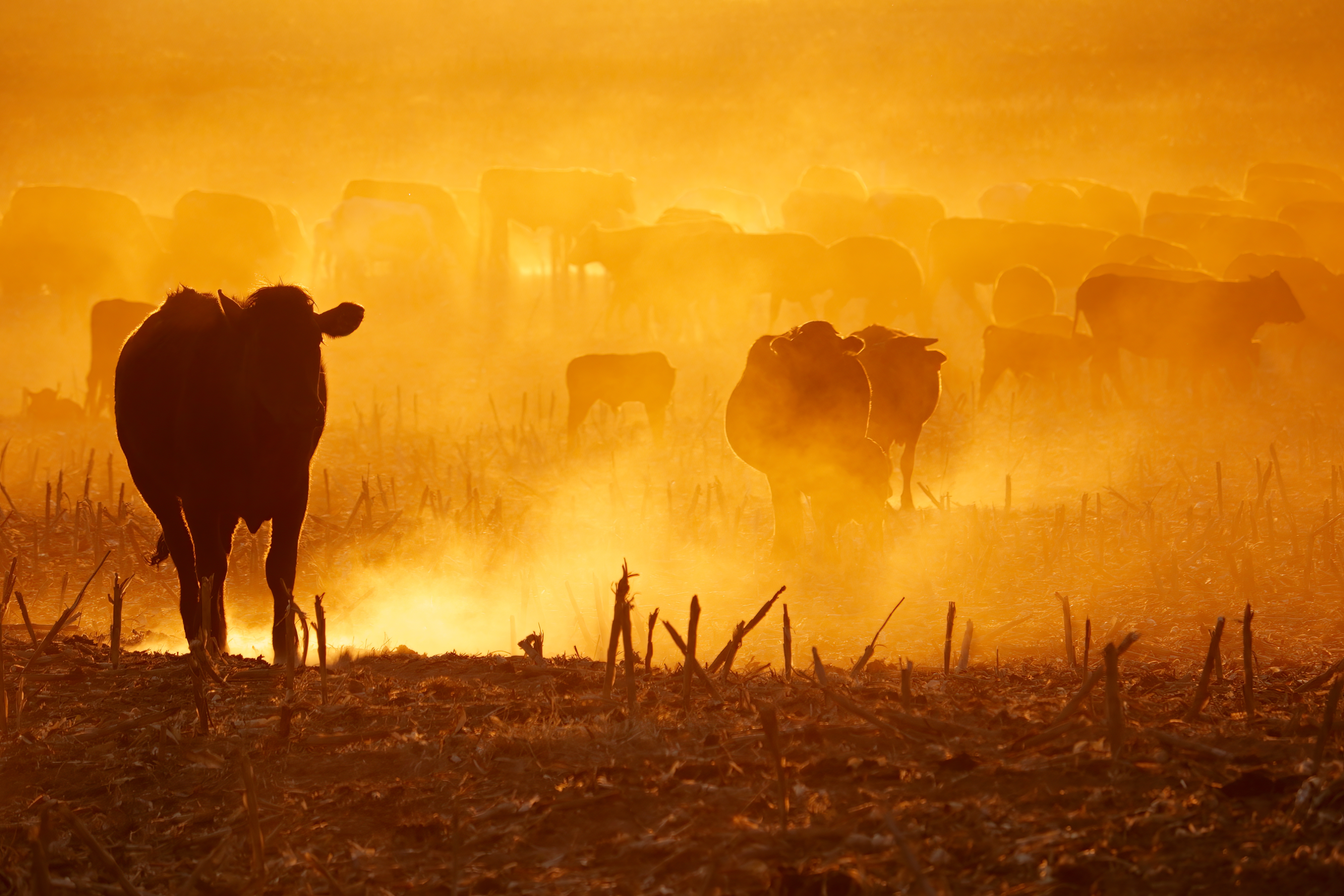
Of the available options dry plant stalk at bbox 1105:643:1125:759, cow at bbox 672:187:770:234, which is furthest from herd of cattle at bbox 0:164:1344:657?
dry plant stalk at bbox 1105:643:1125:759

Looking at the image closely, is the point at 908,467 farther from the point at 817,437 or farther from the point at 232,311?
the point at 232,311

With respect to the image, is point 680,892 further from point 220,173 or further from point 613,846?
point 220,173

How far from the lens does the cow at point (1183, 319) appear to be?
739 inches

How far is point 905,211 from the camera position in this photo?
3578 centimetres

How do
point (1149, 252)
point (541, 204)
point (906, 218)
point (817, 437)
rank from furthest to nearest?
point (906, 218), point (541, 204), point (1149, 252), point (817, 437)

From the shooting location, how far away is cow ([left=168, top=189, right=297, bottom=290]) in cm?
3170

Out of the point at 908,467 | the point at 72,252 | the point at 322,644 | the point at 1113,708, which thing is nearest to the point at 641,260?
the point at 908,467

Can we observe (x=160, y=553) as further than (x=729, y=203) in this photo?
No

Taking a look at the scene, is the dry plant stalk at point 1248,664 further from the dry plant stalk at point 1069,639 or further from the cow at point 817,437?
the cow at point 817,437

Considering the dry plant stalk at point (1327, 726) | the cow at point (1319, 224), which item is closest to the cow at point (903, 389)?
the dry plant stalk at point (1327, 726)

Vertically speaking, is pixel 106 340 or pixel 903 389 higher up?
pixel 106 340

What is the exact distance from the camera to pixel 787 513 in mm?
11375

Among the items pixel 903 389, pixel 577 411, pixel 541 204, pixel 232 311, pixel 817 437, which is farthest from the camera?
pixel 541 204

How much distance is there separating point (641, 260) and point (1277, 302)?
36.4ft
